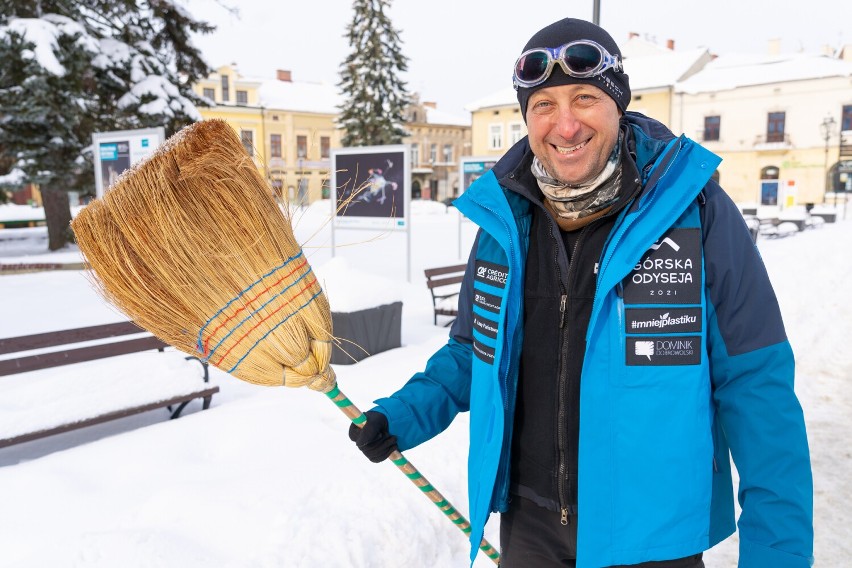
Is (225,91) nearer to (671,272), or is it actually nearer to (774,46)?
(774,46)

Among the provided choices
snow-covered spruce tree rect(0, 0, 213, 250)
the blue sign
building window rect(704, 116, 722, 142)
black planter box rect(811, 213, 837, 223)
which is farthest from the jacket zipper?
building window rect(704, 116, 722, 142)

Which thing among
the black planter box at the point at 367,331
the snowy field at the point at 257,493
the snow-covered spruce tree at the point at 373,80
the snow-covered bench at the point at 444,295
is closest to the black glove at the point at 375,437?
the snowy field at the point at 257,493

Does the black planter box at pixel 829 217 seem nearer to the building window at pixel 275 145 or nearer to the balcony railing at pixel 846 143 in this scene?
the balcony railing at pixel 846 143

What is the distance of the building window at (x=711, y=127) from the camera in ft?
133

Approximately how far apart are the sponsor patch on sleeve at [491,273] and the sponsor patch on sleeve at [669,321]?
359 millimetres

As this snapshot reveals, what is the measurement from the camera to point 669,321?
1467 mm

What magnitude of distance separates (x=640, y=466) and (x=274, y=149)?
49646mm

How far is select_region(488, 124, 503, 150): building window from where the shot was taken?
46.5m

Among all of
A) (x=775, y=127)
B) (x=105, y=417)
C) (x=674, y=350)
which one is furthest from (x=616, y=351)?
(x=775, y=127)

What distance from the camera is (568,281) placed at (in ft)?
5.24

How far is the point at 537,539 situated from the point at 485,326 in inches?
23.0

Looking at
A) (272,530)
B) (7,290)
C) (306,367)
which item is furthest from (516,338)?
(7,290)

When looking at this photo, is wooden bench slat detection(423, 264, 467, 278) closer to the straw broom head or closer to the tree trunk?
the straw broom head

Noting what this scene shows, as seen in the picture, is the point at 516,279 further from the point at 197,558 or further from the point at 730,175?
the point at 730,175
